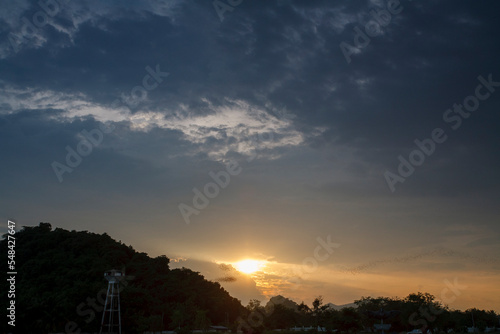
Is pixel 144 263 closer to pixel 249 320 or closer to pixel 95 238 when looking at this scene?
pixel 95 238

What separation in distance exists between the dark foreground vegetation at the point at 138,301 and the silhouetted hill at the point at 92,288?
0.49 ft

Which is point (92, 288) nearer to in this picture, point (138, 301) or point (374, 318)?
point (138, 301)

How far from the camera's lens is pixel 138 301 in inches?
3093

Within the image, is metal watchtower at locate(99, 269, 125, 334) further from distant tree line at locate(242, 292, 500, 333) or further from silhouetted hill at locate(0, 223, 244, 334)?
distant tree line at locate(242, 292, 500, 333)

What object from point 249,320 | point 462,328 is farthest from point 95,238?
point 462,328

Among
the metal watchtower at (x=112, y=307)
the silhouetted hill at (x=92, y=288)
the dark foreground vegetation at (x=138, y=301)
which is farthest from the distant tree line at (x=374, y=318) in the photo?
the metal watchtower at (x=112, y=307)

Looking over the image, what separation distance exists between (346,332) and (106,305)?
147 feet

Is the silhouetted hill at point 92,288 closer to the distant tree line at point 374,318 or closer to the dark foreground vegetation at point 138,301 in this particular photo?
the dark foreground vegetation at point 138,301

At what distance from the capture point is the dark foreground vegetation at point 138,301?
70375mm

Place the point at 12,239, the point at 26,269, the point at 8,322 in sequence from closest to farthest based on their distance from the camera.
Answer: the point at 8,322 < the point at 26,269 < the point at 12,239

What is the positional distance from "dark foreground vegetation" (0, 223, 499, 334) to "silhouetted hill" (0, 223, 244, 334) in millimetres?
148

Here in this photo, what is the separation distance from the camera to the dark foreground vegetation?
2771 inches

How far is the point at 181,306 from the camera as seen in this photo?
97.8 metres

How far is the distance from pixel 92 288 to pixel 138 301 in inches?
339
